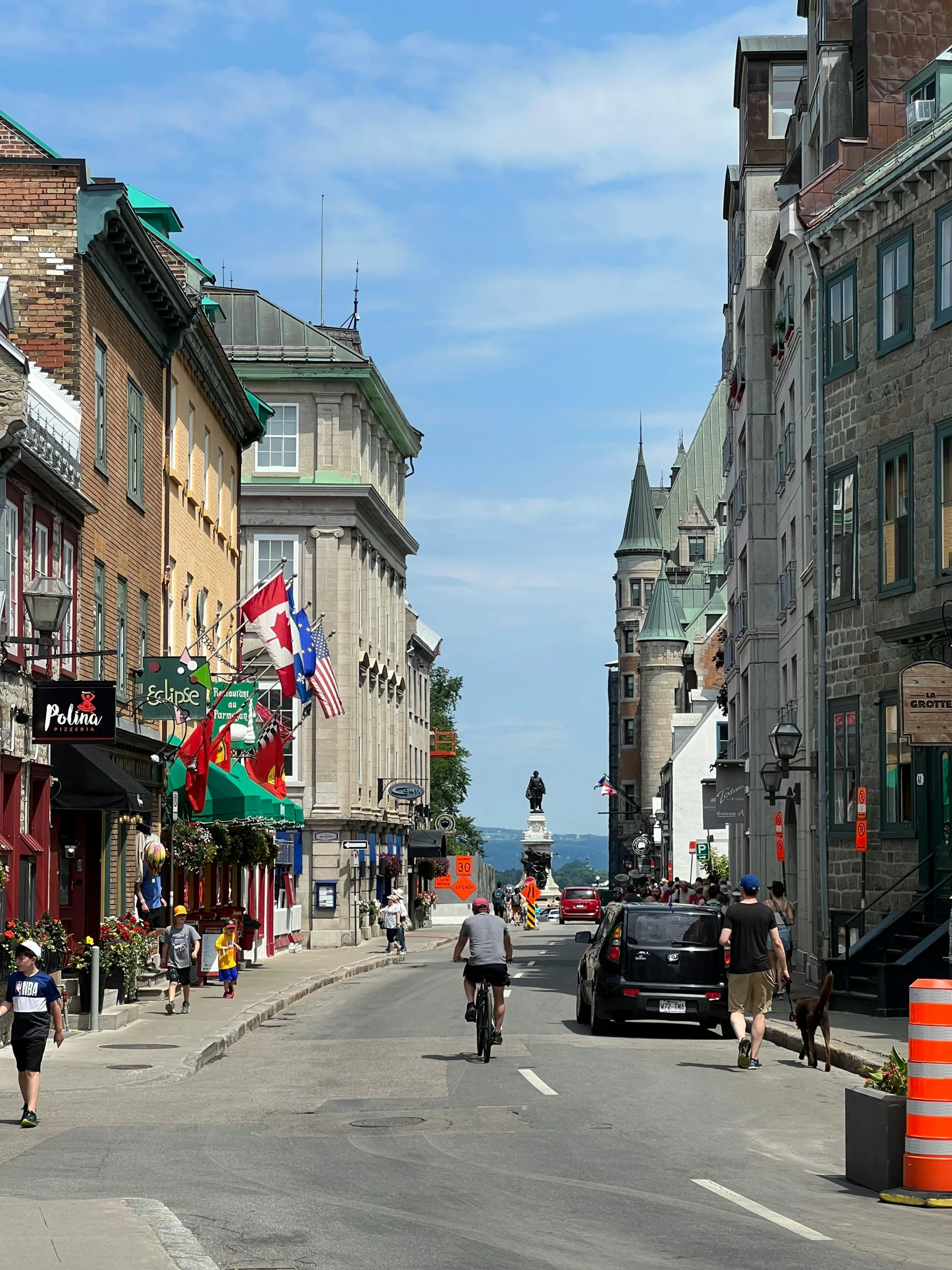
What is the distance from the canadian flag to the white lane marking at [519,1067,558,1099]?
1550 cm

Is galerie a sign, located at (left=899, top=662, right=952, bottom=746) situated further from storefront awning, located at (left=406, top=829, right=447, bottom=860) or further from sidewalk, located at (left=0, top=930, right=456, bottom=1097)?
storefront awning, located at (left=406, top=829, right=447, bottom=860)

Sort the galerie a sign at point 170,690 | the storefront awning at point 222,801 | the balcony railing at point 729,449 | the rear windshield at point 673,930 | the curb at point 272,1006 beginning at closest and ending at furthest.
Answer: the curb at point 272,1006
the rear windshield at point 673,930
the galerie a sign at point 170,690
the storefront awning at point 222,801
the balcony railing at point 729,449

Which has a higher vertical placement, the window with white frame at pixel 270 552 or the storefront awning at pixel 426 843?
the window with white frame at pixel 270 552

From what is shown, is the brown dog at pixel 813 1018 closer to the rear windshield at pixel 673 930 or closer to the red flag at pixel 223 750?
the rear windshield at pixel 673 930

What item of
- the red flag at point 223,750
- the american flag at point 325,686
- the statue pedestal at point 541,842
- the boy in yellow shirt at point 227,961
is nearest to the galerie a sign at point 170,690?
the red flag at point 223,750

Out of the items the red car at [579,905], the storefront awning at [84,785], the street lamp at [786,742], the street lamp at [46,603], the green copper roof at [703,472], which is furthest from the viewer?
the green copper roof at [703,472]

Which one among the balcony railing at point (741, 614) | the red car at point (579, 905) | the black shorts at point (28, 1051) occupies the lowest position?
the red car at point (579, 905)

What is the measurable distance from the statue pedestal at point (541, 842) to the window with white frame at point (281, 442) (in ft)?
193

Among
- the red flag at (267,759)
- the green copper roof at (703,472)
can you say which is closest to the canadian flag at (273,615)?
the red flag at (267,759)

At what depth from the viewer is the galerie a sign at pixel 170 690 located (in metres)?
30.0

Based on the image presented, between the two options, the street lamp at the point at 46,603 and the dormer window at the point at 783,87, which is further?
the dormer window at the point at 783,87

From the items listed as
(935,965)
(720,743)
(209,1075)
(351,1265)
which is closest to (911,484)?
(935,965)

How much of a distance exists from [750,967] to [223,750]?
62.7ft

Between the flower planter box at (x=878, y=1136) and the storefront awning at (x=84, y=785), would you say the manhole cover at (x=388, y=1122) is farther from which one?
the storefront awning at (x=84, y=785)
